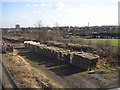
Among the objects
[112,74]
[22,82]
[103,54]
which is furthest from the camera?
[103,54]

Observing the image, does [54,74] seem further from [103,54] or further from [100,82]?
[103,54]

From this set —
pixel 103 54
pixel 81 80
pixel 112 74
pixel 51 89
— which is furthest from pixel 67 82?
pixel 103 54

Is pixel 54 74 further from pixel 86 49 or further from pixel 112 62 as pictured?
pixel 86 49

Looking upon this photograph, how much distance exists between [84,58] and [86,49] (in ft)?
19.6

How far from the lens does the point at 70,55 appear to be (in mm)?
11109

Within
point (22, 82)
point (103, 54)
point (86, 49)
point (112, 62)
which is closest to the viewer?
point (22, 82)

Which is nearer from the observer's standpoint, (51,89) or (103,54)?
(51,89)

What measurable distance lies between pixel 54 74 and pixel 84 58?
2336mm

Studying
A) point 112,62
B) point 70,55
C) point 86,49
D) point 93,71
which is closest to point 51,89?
point 93,71

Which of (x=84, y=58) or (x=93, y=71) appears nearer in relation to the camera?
(x=93, y=71)

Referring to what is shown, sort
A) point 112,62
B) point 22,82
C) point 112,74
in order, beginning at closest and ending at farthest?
point 22,82
point 112,74
point 112,62

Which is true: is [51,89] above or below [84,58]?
below

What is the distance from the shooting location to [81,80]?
26.2 feet

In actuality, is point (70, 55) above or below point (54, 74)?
above
